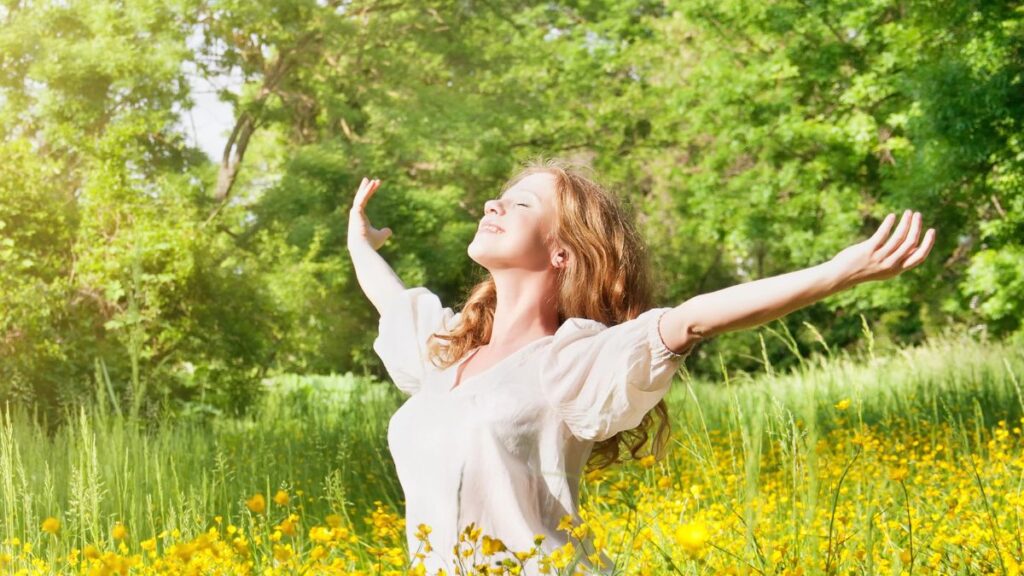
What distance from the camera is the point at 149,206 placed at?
32.0 feet

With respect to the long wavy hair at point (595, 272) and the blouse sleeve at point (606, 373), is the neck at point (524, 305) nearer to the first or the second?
the long wavy hair at point (595, 272)

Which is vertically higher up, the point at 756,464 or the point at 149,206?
the point at 149,206

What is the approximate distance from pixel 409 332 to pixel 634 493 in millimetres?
2252

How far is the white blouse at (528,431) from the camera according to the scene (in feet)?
7.67

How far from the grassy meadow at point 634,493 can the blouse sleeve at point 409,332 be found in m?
0.40

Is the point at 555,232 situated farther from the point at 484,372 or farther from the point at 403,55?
the point at 403,55

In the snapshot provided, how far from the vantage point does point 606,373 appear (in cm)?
235

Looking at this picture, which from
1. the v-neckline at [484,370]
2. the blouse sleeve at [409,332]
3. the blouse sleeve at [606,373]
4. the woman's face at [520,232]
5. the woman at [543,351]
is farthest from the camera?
the blouse sleeve at [409,332]

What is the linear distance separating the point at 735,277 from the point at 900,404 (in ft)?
38.9

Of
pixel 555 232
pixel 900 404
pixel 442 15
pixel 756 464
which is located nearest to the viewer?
pixel 756 464

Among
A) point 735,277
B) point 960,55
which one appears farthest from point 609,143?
point 960,55

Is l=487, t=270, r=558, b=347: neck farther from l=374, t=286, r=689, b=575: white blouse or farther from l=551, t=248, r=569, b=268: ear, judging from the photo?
l=374, t=286, r=689, b=575: white blouse

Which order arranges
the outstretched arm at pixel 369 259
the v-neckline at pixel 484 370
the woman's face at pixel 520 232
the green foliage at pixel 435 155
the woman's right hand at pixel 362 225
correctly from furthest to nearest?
the green foliage at pixel 435 155, the woman's right hand at pixel 362 225, the outstretched arm at pixel 369 259, the woman's face at pixel 520 232, the v-neckline at pixel 484 370

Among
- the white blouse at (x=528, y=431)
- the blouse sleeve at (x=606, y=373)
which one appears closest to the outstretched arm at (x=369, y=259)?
the white blouse at (x=528, y=431)
